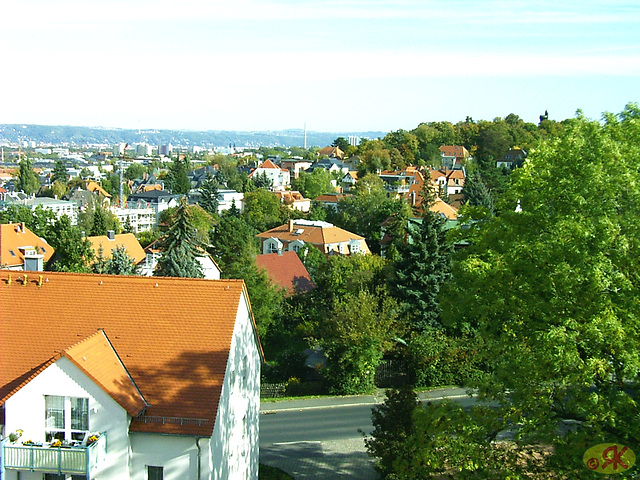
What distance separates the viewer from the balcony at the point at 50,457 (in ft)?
46.1

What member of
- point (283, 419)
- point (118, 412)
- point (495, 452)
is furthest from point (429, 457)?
point (283, 419)

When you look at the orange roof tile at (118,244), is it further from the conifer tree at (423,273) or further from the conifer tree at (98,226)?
the conifer tree at (423,273)

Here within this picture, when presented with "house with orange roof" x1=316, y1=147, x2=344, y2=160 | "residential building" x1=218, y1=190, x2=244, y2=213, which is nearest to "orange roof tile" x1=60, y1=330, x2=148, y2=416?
"residential building" x1=218, y1=190, x2=244, y2=213

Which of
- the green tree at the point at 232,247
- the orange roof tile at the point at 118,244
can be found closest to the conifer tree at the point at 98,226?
the orange roof tile at the point at 118,244

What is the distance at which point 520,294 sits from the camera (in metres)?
12.9

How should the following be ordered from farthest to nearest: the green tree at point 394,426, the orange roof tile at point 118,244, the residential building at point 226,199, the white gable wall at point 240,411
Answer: the residential building at point 226,199
the orange roof tile at point 118,244
the green tree at point 394,426
the white gable wall at point 240,411

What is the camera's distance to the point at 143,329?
15.7m

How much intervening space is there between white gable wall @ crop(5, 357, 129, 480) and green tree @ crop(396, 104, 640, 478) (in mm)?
6034

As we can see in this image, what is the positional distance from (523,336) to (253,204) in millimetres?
68548

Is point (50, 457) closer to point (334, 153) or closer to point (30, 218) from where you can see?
point (30, 218)

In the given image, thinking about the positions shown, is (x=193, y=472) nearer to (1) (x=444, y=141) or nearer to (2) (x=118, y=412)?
(2) (x=118, y=412)

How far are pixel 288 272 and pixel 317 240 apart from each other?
17070 millimetres

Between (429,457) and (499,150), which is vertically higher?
(499,150)

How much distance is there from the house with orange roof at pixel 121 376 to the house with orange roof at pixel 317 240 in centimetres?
4215
